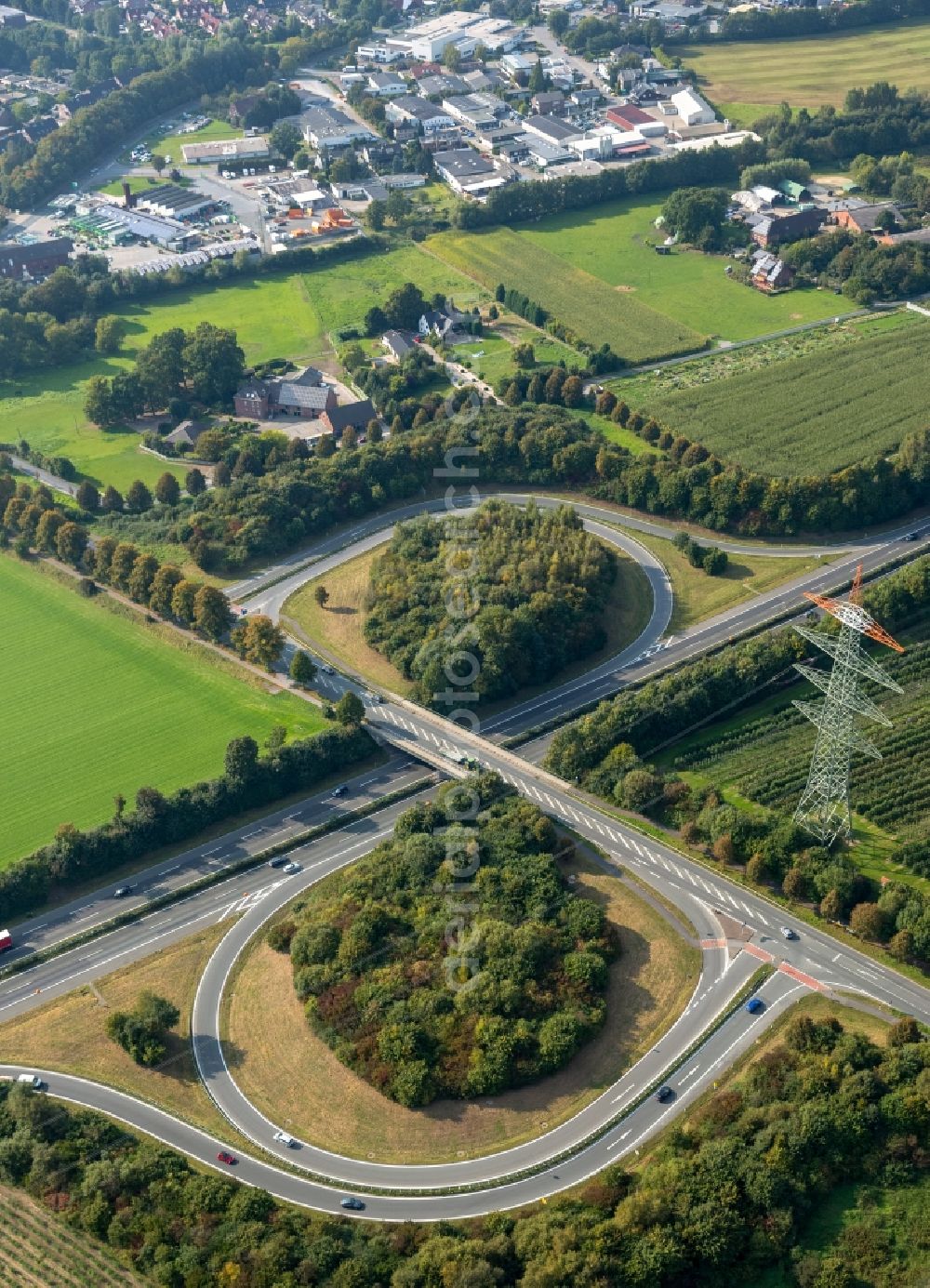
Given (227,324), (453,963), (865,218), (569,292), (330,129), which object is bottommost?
(453,963)

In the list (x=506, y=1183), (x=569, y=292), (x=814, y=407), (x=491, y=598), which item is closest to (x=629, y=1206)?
(x=506, y=1183)

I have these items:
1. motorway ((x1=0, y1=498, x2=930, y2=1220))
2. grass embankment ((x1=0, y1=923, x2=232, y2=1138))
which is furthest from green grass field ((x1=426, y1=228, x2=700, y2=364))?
grass embankment ((x1=0, y1=923, x2=232, y2=1138))

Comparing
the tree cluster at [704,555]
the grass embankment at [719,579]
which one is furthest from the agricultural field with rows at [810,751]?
the tree cluster at [704,555]

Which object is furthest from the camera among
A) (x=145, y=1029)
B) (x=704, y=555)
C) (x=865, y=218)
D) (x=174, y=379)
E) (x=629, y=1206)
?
(x=865, y=218)

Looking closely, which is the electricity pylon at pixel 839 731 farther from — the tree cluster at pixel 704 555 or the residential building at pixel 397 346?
the residential building at pixel 397 346

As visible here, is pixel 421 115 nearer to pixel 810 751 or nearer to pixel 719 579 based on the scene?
pixel 719 579

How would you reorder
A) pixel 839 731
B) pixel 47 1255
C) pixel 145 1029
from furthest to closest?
pixel 839 731 < pixel 145 1029 < pixel 47 1255
